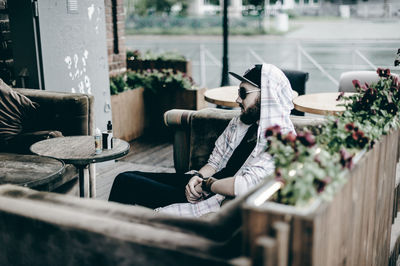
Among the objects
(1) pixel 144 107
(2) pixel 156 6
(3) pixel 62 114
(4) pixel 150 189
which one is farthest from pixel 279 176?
(2) pixel 156 6

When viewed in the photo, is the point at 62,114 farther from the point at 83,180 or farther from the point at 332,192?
the point at 332,192

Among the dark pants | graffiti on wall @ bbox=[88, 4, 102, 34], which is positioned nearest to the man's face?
the dark pants

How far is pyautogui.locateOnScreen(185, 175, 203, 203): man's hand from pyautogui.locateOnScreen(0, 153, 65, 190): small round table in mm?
827

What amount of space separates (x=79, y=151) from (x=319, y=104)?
8.03 feet

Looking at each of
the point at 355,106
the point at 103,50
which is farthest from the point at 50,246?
the point at 103,50

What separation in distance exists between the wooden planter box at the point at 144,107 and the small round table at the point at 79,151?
2.33 m

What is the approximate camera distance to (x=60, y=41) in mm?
4762

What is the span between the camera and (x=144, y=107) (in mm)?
6578

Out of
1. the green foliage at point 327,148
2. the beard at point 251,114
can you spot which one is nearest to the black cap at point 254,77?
the beard at point 251,114

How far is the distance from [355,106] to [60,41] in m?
3.15

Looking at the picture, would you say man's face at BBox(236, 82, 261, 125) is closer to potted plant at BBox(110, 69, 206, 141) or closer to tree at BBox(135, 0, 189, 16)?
potted plant at BBox(110, 69, 206, 141)

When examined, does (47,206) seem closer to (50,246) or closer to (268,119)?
(50,246)

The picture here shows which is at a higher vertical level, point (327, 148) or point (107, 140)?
point (327, 148)

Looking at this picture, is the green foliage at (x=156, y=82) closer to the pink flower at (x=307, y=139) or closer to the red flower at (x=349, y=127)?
the red flower at (x=349, y=127)
